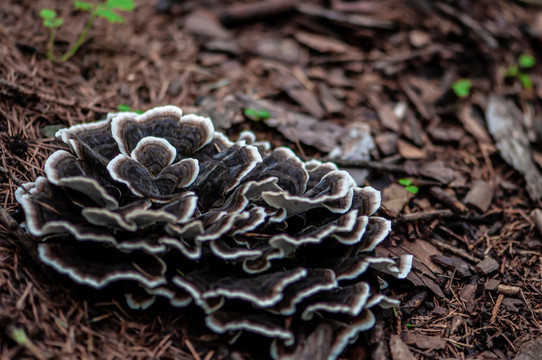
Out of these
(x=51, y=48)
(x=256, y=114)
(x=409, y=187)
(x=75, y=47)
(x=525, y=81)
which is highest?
(x=51, y=48)

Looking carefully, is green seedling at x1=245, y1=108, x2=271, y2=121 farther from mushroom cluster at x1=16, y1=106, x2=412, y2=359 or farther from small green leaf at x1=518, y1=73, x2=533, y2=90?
small green leaf at x1=518, y1=73, x2=533, y2=90

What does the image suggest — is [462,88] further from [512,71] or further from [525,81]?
[525,81]

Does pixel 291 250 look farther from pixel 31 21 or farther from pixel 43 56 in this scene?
pixel 31 21

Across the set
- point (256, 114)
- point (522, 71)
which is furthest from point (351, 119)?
point (522, 71)

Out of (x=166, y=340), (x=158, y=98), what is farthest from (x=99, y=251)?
(x=158, y=98)

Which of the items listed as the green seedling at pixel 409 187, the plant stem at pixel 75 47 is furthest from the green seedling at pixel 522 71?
the plant stem at pixel 75 47

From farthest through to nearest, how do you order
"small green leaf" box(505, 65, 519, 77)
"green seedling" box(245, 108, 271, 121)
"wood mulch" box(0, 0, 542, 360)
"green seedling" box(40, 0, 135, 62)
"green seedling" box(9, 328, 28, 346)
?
"small green leaf" box(505, 65, 519, 77), "green seedling" box(245, 108, 271, 121), "green seedling" box(40, 0, 135, 62), "wood mulch" box(0, 0, 542, 360), "green seedling" box(9, 328, 28, 346)

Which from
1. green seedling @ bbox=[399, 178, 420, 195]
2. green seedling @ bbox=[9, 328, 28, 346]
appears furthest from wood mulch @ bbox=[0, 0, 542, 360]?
green seedling @ bbox=[399, 178, 420, 195]
